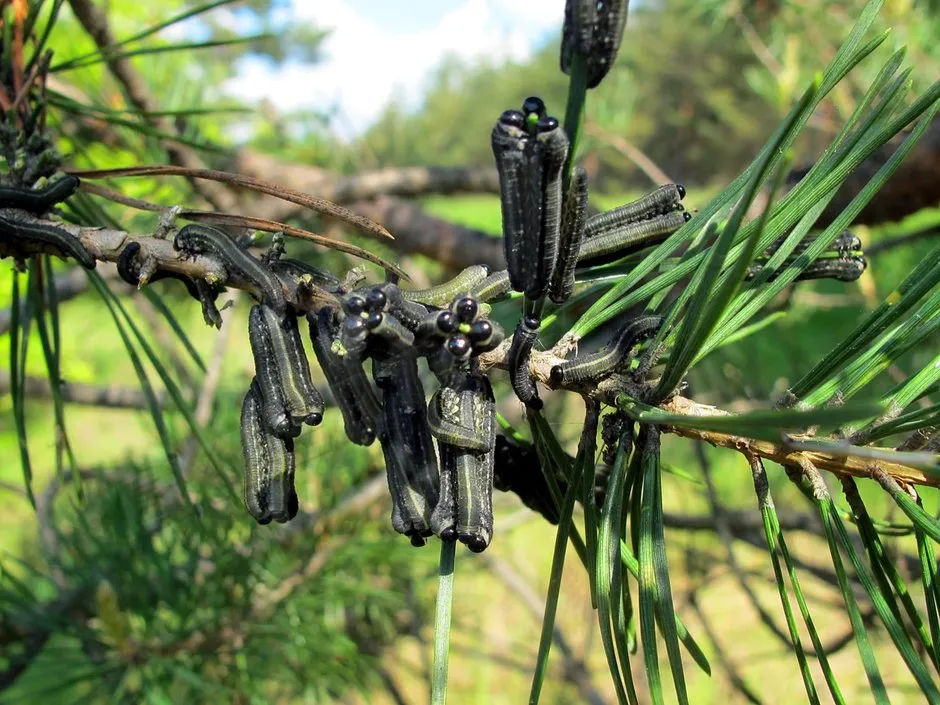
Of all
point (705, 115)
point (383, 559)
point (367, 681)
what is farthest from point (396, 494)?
point (705, 115)

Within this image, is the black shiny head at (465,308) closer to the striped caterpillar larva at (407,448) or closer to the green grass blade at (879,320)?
the striped caterpillar larva at (407,448)

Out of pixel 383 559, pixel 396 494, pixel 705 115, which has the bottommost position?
pixel 396 494

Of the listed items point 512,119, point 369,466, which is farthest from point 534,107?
point 369,466

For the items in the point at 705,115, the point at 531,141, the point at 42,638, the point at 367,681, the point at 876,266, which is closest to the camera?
the point at 531,141

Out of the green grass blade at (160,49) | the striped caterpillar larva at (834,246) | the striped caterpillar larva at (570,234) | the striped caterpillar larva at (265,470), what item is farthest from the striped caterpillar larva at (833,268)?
the green grass blade at (160,49)

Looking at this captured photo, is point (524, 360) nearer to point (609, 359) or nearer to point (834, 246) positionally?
point (609, 359)

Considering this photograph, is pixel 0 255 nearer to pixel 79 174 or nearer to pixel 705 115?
pixel 79 174
